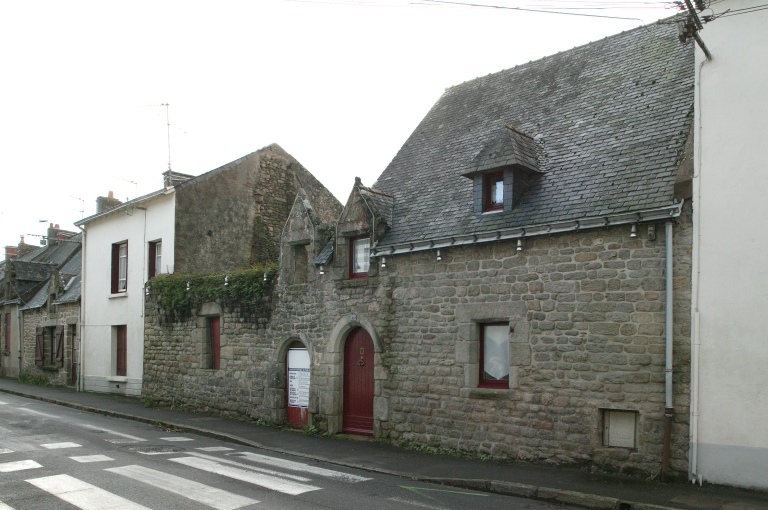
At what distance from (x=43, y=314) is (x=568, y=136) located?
23.1 m

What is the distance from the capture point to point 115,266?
71.8ft

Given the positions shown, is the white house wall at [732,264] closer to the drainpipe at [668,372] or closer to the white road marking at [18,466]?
the drainpipe at [668,372]

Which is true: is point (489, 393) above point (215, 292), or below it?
below

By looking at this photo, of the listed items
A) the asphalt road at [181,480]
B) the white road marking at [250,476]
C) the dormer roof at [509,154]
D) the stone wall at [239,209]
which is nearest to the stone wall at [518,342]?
the dormer roof at [509,154]

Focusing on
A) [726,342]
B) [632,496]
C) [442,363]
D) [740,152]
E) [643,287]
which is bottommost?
[632,496]

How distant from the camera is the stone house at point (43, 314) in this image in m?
24.6

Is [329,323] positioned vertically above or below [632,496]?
above

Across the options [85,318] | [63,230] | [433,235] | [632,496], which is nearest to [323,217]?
[85,318]

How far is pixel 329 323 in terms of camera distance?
Answer: 45.5ft

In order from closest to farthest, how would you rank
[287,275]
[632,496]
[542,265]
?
1. [632,496]
2. [542,265]
3. [287,275]

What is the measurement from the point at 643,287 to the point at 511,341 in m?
2.34

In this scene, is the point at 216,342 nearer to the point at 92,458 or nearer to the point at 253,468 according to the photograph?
the point at 92,458

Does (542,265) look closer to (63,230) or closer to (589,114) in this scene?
(589,114)

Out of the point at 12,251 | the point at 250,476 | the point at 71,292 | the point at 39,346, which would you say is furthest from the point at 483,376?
the point at 12,251
